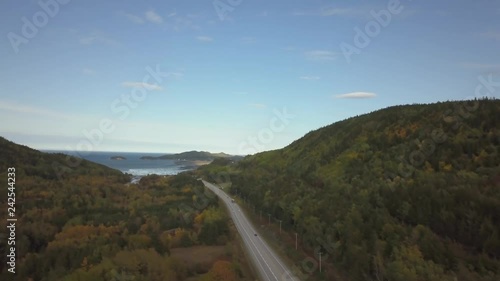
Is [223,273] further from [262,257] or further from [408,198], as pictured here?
[408,198]

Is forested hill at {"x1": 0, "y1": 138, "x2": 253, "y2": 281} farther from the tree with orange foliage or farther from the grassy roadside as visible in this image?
the grassy roadside

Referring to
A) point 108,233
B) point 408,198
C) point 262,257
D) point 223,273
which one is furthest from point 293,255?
point 108,233

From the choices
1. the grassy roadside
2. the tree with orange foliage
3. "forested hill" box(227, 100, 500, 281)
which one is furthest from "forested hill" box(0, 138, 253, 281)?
"forested hill" box(227, 100, 500, 281)

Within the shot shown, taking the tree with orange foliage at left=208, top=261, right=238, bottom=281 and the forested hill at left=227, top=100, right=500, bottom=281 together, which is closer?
the forested hill at left=227, top=100, right=500, bottom=281

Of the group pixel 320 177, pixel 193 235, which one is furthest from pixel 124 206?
pixel 320 177

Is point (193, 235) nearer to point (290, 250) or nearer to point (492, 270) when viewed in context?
point (290, 250)

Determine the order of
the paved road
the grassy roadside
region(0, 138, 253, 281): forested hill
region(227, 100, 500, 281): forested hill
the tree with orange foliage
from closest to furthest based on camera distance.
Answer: region(227, 100, 500, 281): forested hill, the tree with orange foliage, region(0, 138, 253, 281): forested hill, the paved road, the grassy roadside

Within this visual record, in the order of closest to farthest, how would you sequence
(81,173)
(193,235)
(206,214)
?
(193,235) < (206,214) < (81,173)

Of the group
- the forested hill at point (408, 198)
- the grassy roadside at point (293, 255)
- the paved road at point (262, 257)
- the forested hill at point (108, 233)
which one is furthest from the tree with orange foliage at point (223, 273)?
the forested hill at point (408, 198)
